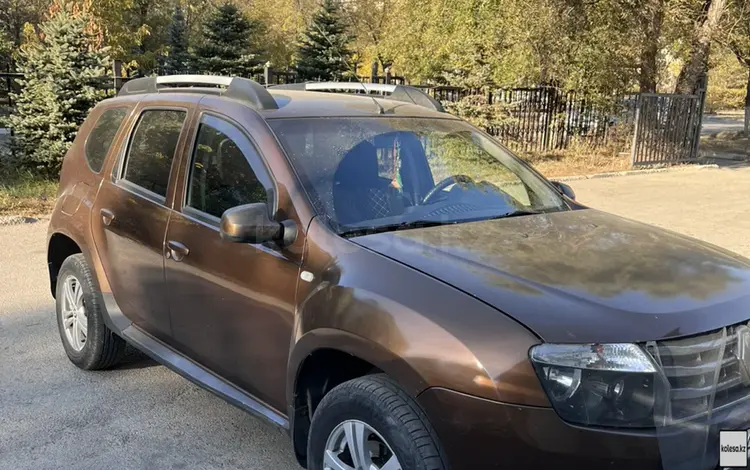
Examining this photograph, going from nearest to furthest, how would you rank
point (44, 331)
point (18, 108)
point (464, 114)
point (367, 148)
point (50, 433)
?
1. point (367, 148)
2. point (50, 433)
3. point (44, 331)
4. point (18, 108)
5. point (464, 114)

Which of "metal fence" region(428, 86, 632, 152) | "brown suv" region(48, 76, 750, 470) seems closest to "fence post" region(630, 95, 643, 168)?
"metal fence" region(428, 86, 632, 152)

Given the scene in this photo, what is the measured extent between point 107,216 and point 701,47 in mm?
17327

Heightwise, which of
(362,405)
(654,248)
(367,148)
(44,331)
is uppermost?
(367,148)

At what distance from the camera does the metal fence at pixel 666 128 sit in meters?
16.7

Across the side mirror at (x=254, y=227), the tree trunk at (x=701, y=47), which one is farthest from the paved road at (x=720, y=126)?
the side mirror at (x=254, y=227)

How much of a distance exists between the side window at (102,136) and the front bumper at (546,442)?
3.00 metres

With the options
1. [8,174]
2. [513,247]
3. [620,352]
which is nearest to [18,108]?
[8,174]

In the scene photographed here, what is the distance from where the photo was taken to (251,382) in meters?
3.08

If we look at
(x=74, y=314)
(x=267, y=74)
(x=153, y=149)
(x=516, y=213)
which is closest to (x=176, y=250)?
(x=153, y=149)

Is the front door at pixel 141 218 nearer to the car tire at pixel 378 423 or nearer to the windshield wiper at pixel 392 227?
the windshield wiper at pixel 392 227

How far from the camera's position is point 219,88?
13.2ft

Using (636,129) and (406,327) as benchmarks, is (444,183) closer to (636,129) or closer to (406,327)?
(406,327)

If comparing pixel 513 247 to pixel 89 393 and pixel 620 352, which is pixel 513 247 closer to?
pixel 620 352

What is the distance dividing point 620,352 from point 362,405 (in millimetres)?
899
